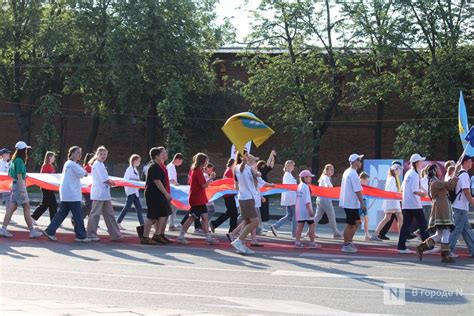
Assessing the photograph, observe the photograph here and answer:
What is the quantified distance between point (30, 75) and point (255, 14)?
14.6m

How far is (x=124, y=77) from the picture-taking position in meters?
46.2

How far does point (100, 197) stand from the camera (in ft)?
54.5

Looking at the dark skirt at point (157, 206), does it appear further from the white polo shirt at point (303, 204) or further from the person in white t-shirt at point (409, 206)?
the person in white t-shirt at point (409, 206)

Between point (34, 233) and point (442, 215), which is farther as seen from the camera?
point (34, 233)

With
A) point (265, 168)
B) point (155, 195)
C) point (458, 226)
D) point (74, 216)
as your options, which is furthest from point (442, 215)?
point (74, 216)

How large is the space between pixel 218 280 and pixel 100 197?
5337 millimetres

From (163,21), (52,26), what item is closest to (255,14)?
(163,21)

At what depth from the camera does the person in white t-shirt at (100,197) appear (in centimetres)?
1659

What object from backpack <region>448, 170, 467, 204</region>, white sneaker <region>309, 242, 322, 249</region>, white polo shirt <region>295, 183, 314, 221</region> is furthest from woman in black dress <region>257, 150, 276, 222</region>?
backpack <region>448, 170, 467, 204</region>

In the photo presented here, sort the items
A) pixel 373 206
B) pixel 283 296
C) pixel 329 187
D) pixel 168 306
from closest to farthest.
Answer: pixel 168 306
pixel 283 296
pixel 329 187
pixel 373 206

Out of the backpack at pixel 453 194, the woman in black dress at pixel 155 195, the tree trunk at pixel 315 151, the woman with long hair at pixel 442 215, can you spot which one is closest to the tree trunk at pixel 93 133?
the tree trunk at pixel 315 151

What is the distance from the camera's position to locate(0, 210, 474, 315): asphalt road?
9744mm

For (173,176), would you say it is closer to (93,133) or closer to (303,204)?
(303,204)

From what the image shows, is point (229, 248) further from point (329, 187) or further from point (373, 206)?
point (373, 206)
